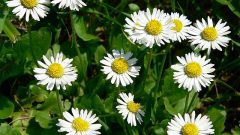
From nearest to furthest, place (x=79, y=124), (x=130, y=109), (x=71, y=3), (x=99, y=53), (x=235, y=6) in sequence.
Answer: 1. (x=79, y=124)
2. (x=130, y=109)
3. (x=71, y=3)
4. (x=99, y=53)
5. (x=235, y=6)

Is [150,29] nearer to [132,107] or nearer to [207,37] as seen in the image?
[207,37]

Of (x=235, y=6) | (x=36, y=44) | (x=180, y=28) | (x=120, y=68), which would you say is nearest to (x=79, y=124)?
(x=120, y=68)

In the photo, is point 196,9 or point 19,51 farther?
point 196,9

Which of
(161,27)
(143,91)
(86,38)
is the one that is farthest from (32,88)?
(161,27)

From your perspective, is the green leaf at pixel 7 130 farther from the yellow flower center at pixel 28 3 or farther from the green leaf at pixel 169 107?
the green leaf at pixel 169 107

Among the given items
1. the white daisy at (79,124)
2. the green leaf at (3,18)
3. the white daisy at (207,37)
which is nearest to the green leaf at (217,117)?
the white daisy at (207,37)

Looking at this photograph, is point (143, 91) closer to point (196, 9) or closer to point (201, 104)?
point (201, 104)

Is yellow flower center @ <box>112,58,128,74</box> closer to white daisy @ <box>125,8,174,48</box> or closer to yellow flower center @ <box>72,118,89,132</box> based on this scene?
white daisy @ <box>125,8,174,48</box>
